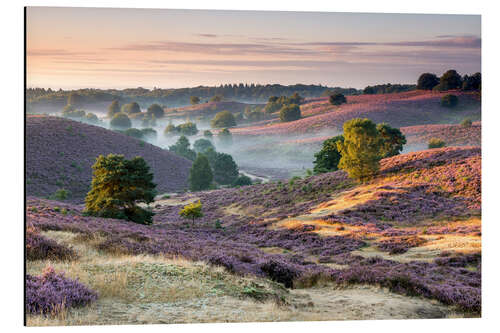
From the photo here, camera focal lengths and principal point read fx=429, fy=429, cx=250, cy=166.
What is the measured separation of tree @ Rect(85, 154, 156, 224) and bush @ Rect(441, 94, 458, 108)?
1657 cm

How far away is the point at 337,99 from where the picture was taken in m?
20.3

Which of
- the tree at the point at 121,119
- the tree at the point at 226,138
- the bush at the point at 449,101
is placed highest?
the bush at the point at 449,101

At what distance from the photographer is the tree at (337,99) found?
65.4 ft

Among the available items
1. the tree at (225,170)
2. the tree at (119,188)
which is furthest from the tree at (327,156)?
the tree at (119,188)

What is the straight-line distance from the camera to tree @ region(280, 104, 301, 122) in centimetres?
2328

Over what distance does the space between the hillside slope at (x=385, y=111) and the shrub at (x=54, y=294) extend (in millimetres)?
12891

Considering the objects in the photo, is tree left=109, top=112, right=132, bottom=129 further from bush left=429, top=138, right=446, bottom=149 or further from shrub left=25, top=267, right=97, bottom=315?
bush left=429, top=138, right=446, bottom=149

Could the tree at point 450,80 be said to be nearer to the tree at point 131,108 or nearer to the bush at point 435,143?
the bush at point 435,143

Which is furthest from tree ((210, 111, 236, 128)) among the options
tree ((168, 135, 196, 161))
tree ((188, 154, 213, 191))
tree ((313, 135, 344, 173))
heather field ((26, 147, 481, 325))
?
tree ((168, 135, 196, 161))
